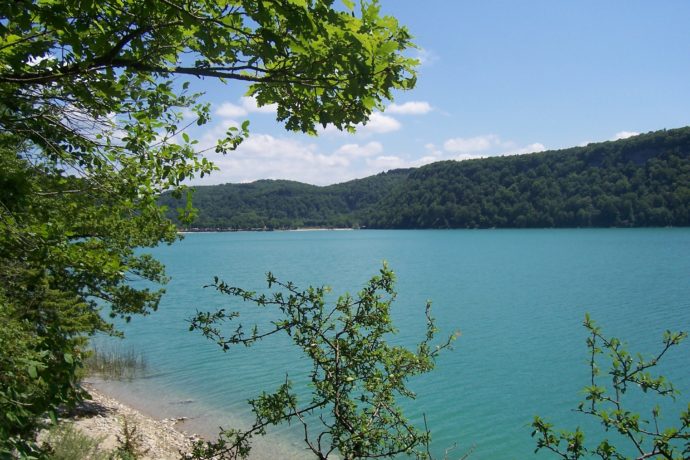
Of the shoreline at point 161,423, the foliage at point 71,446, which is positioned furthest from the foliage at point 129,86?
the shoreline at point 161,423

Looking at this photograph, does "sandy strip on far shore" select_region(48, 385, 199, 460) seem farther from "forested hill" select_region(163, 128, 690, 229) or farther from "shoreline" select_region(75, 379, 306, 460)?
"forested hill" select_region(163, 128, 690, 229)

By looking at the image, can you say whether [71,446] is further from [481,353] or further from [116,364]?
[481,353]

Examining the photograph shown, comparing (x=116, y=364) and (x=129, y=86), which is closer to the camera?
(x=129, y=86)

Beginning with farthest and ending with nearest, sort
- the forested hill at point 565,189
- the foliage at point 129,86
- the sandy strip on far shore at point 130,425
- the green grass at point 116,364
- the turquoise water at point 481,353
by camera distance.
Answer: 1. the forested hill at point 565,189
2. the green grass at point 116,364
3. the turquoise water at point 481,353
4. the sandy strip on far shore at point 130,425
5. the foliage at point 129,86

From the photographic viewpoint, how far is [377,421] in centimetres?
383

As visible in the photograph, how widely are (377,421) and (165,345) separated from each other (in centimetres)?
2409

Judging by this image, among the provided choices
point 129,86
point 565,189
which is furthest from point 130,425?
point 565,189

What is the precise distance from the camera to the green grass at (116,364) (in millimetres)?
20469

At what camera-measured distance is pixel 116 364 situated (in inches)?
854

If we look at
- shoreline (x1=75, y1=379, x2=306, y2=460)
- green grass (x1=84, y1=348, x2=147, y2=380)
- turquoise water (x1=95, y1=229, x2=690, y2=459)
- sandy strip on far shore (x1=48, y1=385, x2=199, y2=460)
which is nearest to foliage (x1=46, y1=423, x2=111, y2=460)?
shoreline (x1=75, y1=379, x2=306, y2=460)

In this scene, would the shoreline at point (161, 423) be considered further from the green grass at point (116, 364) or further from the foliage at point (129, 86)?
the foliage at point (129, 86)

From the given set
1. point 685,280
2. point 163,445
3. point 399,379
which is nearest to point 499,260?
point 685,280

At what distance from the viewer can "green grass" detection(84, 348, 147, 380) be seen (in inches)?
806

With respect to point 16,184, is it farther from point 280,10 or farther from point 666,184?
point 666,184
